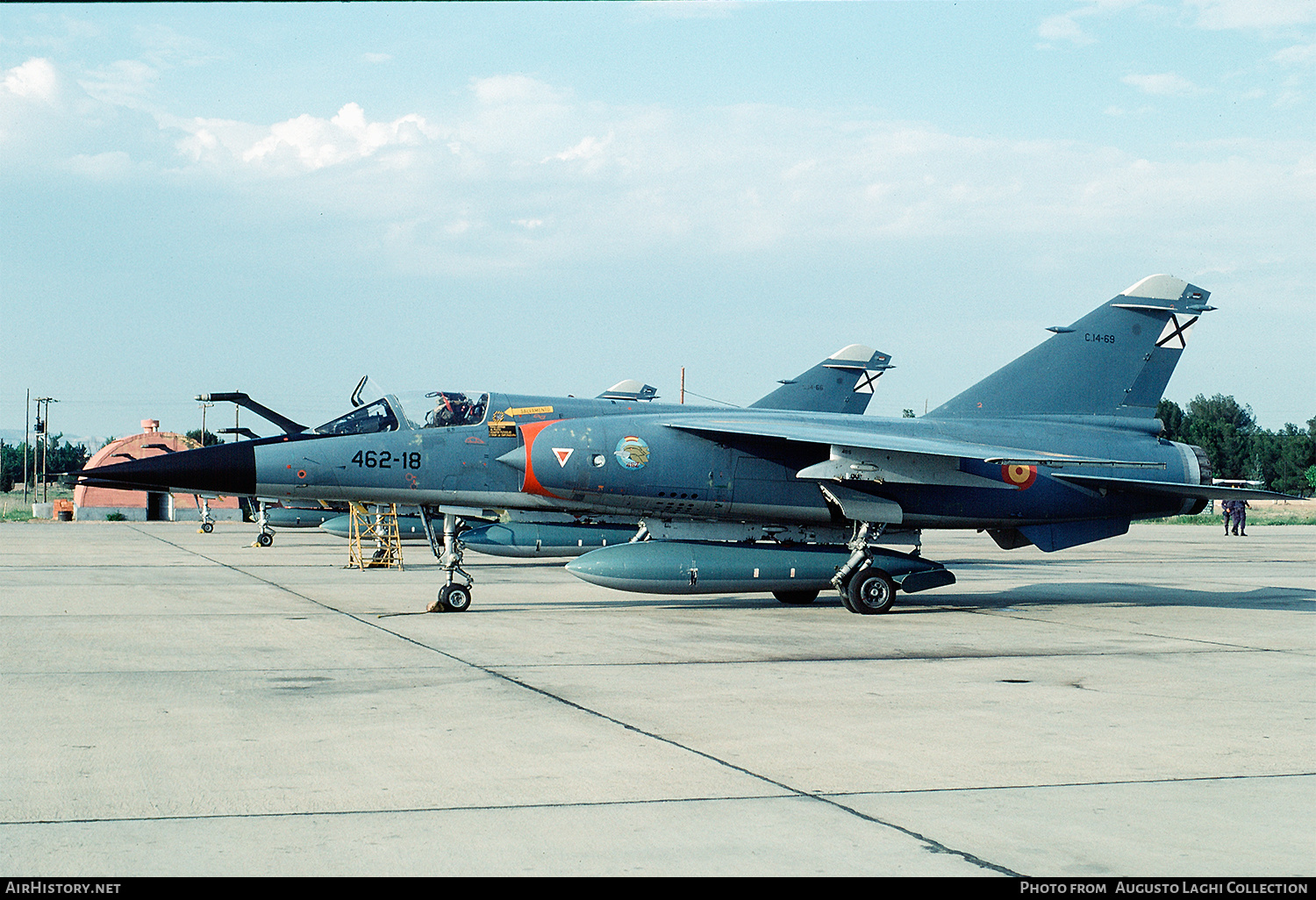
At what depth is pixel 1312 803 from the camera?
555 cm

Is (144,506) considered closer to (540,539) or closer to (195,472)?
(540,539)

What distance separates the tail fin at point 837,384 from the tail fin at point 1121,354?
9.75 metres

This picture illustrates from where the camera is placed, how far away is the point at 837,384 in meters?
26.2

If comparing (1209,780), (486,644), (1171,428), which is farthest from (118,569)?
(1171,428)

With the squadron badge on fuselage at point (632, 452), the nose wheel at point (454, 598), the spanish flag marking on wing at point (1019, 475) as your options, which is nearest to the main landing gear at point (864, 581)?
the spanish flag marking on wing at point (1019, 475)

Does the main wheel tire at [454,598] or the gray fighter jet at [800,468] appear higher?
the gray fighter jet at [800,468]

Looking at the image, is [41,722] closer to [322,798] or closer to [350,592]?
[322,798]

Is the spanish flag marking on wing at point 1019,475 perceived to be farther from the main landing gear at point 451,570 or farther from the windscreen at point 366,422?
the windscreen at point 366,422

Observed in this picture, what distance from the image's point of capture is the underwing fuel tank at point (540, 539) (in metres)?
19.4

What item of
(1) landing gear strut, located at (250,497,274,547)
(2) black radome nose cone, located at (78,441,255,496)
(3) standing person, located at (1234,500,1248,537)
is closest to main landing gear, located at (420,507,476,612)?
(2) black radome nose cone, located at (78,441,255,496)

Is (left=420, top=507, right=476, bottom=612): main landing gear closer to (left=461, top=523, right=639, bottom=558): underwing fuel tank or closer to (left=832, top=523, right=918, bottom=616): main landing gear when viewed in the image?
(left=461, top=523, right=639, bottom=558): underwing fuel tank

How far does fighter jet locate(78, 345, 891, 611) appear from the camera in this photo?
13.8 m

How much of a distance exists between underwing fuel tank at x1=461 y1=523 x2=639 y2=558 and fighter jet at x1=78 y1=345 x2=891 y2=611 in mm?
3803

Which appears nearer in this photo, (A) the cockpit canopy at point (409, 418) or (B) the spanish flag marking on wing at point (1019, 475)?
(A) the cockpit canopy at point (409, 418)
